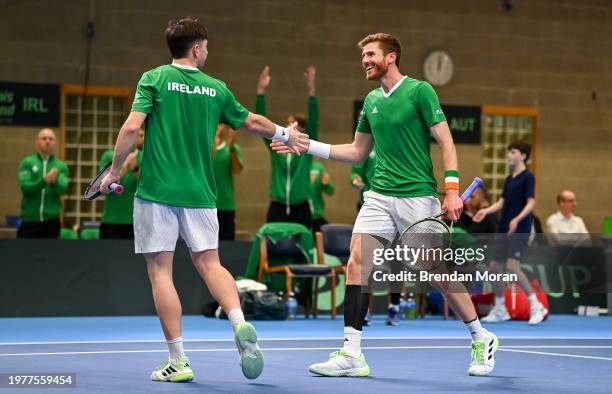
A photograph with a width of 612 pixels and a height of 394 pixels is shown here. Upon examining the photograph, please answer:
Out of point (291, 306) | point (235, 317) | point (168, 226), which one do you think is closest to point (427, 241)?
point (235, 317)

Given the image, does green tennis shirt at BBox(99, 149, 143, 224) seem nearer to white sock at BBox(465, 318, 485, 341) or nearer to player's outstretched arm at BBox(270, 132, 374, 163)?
player's outstretched arm at BBox(270, 132, 374, 163)

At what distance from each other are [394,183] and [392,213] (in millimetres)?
161

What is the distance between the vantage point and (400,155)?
646cm

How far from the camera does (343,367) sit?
6293mm

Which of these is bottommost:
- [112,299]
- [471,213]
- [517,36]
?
[112,299]


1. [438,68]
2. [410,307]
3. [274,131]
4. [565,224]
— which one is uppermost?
[438,68]

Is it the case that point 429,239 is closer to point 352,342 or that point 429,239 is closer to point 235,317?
point 352,342

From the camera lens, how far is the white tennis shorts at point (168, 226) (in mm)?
5992

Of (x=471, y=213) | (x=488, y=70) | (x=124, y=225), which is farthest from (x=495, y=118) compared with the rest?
(x=124, y=225)

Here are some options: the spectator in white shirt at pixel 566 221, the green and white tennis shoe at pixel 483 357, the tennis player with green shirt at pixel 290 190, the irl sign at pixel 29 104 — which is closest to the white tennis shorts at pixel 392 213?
the green and white tennis shoe at pixel 483 357

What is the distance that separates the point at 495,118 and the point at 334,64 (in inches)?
109

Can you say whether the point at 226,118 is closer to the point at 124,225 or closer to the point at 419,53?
the point at 124,225

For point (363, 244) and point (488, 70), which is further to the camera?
point (488, 70)

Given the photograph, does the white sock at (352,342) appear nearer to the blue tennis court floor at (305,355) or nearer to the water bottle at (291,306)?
the blue tennis court floor at (305,355)
